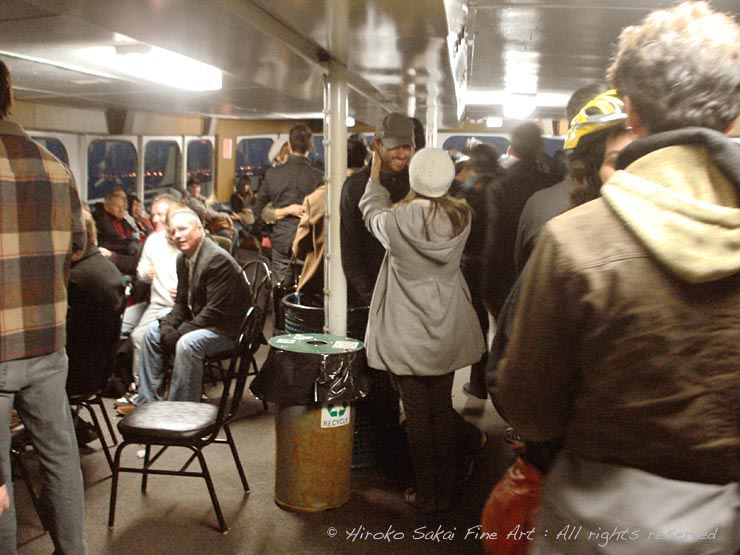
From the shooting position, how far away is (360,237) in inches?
137

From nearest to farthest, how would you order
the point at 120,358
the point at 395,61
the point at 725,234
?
1. the point at 725,234
2. the point at 395,61
3. the point at 120,358

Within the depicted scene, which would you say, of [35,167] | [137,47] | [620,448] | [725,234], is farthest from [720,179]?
[137,47]

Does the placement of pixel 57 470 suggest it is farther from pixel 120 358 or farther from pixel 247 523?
pixel 120 358

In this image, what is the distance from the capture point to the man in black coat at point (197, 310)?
13.4 feet

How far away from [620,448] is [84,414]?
166 inches

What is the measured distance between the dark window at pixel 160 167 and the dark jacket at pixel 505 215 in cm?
690

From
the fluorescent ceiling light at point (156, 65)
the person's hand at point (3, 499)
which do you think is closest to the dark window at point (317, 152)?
the fluorescent ceiling light at point (156, 65)

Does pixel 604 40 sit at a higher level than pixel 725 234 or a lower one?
higher

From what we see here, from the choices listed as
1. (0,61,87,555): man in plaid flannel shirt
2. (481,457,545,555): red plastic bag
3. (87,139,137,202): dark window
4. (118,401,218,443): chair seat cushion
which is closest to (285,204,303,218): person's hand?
(118,401,218,443): chair seat cushion

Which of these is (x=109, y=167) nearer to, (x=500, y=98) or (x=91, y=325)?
(x=500, y=98)

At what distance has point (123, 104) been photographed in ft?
26.3

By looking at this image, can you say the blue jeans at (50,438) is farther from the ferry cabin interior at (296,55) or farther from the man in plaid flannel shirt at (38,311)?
the ferry cabin interior at (296,55)

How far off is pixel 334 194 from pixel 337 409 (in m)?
1.05

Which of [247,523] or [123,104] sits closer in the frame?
[247,523]
